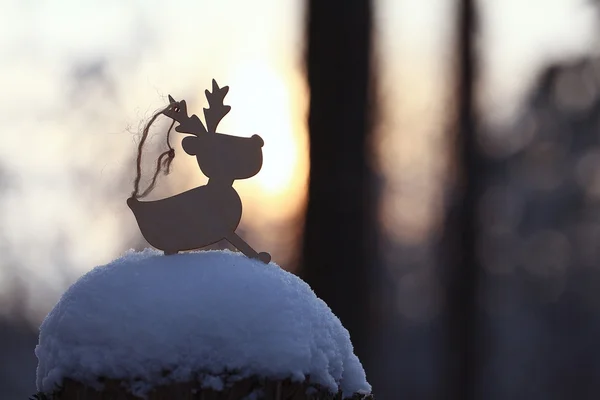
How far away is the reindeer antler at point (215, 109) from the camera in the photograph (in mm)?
1753

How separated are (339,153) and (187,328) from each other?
6.49 ft

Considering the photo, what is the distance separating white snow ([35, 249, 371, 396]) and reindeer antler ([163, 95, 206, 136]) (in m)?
0.27

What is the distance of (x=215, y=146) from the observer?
68.9 inches

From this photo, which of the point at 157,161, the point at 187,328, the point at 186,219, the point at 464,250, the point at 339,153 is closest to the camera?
the point at 187,328

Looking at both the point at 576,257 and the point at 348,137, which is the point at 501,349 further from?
the point at 348,137

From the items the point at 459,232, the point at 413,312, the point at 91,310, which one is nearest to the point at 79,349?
the point at 91,310

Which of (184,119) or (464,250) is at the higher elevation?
(184,119)

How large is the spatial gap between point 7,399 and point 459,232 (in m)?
6.19

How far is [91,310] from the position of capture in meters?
1.55

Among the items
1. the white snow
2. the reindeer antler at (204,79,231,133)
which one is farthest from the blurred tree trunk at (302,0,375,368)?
the white snow

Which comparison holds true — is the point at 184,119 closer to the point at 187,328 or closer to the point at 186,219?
the point at 186,219

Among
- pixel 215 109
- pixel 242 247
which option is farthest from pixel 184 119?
pixel 242 247

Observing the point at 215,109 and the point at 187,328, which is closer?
the point at 187,328

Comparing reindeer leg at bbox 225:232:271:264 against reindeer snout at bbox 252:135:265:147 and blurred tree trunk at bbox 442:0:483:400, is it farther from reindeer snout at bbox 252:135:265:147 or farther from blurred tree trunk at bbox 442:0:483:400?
blurred tree trunk at bbox 442:0:483:400
